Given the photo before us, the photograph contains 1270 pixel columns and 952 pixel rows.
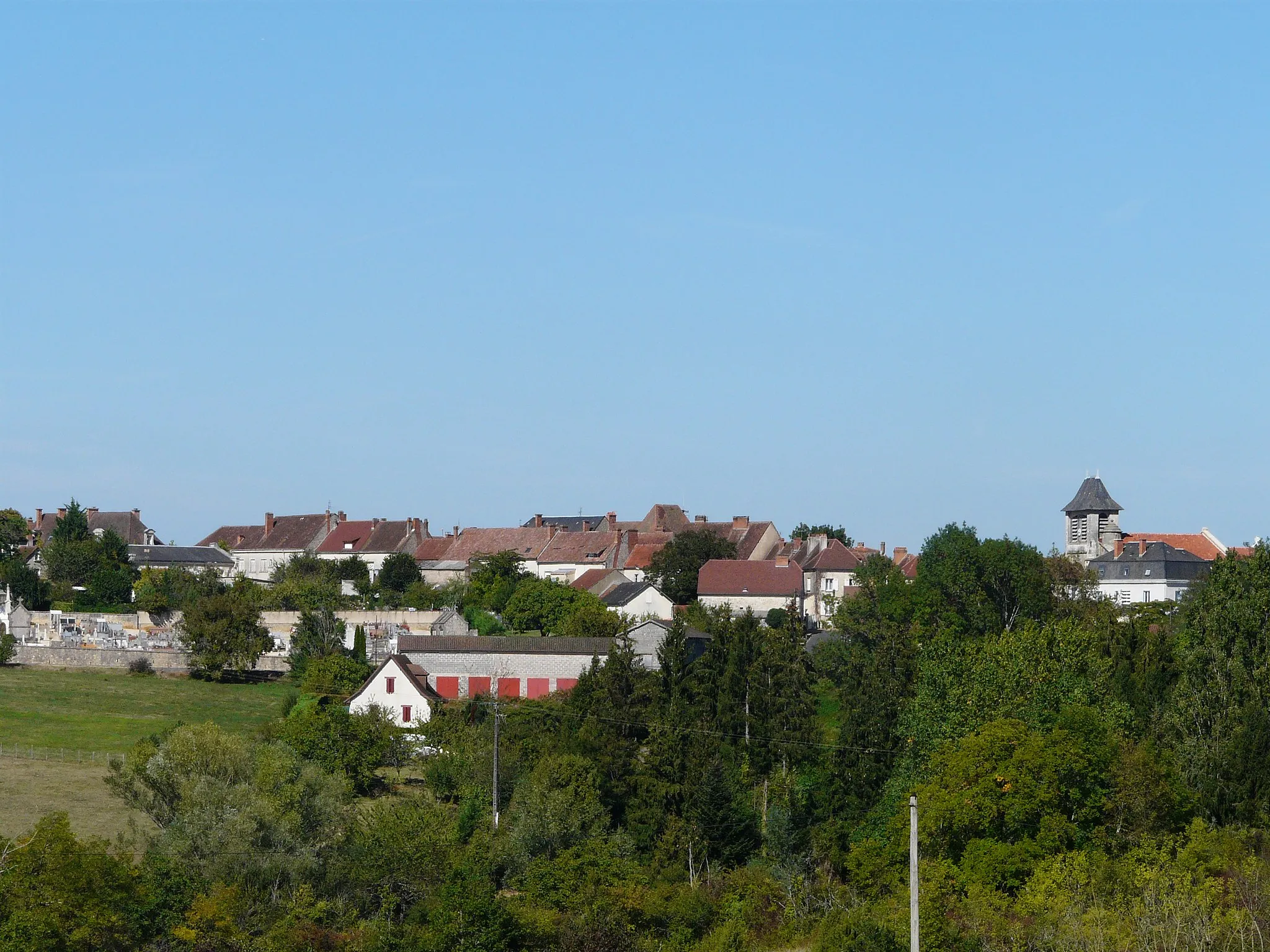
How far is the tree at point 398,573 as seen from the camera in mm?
97250

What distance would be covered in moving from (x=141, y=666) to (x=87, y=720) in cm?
1394

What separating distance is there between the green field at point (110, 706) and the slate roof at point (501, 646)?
5737 mm

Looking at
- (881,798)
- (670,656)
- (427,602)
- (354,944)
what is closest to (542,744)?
(670,656)

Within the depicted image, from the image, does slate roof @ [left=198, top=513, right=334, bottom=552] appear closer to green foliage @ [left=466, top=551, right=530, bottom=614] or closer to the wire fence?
green foliage @ [left=466, top=551, right=530, bottom=614]

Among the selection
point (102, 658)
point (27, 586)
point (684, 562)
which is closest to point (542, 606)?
point (684, 562)

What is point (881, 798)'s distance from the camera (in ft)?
149

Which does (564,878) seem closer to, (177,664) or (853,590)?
(177,664)

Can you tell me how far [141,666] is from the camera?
235 feet

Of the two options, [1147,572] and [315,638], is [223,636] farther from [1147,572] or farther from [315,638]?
[1147,572]

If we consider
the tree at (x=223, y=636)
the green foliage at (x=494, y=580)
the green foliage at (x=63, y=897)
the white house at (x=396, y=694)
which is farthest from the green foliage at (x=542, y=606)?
the green foliage at (x=63, y=897)

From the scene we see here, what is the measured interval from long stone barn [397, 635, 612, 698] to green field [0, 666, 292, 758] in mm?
5889

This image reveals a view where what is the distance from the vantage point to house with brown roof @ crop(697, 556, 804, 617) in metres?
86.2

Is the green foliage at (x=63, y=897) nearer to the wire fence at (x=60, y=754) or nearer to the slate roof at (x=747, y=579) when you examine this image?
the wire fence at (x=60, y=754)

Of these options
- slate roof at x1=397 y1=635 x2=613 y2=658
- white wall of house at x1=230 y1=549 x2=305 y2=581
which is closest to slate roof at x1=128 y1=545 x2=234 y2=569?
white wall of house at x1=230 y1=549 x2=305 y2=581
